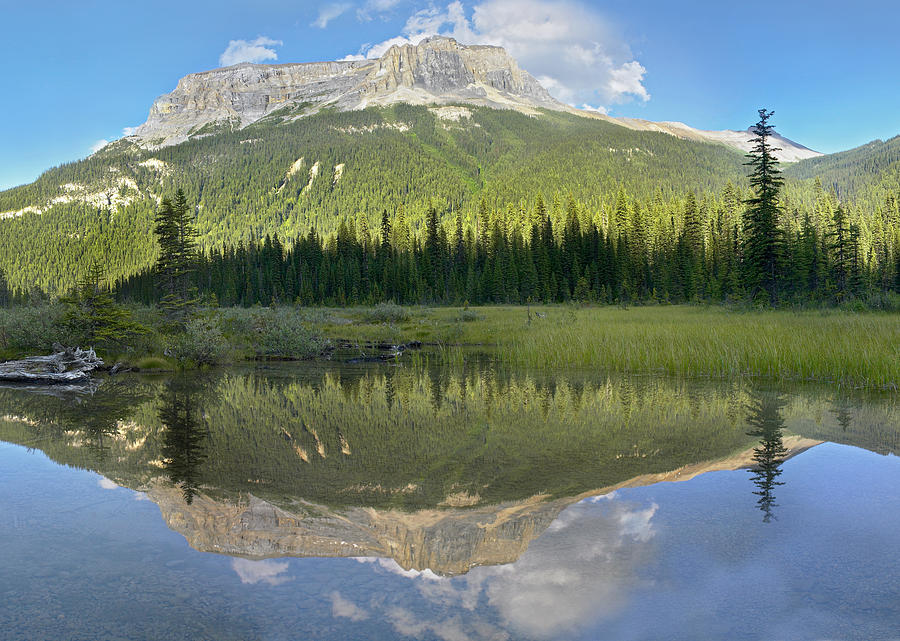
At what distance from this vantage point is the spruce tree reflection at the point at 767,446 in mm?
6031

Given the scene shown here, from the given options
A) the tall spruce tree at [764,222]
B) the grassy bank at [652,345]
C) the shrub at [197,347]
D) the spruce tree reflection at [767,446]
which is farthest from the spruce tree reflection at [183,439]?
the tall spruce tree at [764,222]

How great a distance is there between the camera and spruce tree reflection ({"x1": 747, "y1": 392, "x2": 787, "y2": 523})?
19.8 feet

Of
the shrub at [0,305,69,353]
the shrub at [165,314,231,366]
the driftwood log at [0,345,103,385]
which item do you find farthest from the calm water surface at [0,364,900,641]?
the shrub at [0,305,69,353]

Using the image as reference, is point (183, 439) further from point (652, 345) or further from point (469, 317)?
point (469, 317)

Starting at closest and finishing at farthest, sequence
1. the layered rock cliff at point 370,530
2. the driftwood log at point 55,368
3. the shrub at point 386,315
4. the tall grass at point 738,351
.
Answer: the layered rock cliff at point 370,530
the tall grass at point 738,351
the driftwood log at point 55,368
the shrub at point 386,315

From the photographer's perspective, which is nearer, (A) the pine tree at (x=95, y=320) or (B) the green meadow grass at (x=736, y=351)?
(B) the green meadow grass at (x=736, y=351)

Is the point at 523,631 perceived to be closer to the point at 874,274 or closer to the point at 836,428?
the point at 836,428

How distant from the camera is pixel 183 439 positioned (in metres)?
9.20

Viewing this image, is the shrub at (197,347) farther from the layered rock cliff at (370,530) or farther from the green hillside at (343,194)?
the green hillside at (343,194)

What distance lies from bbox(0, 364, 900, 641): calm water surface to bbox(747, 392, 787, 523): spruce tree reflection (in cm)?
5

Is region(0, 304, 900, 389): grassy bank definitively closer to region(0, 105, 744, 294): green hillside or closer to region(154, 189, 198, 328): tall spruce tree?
region(154, 189, 198, 328): tall spruce tree

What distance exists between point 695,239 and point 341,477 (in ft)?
267

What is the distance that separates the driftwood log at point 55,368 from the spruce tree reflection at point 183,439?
15.2 feet

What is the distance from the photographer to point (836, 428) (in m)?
9.00
